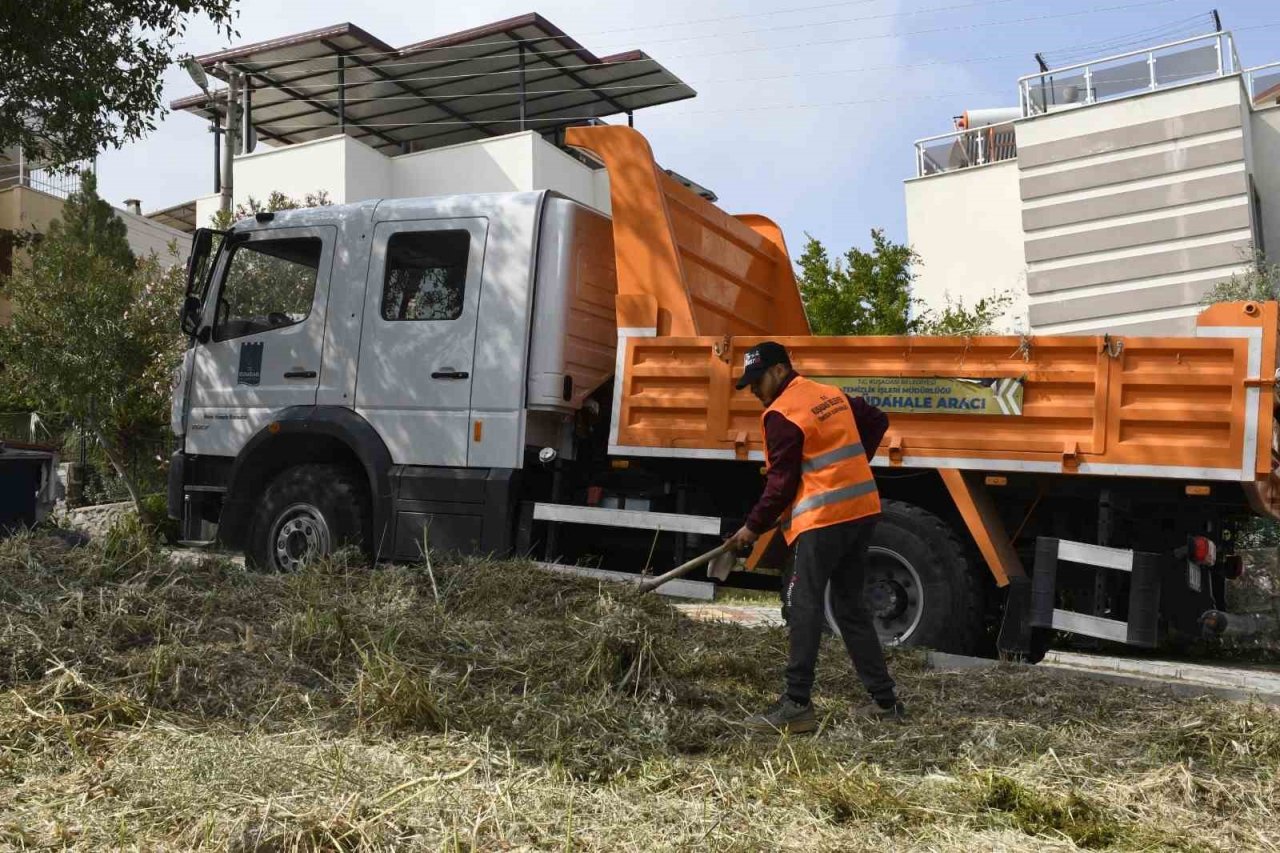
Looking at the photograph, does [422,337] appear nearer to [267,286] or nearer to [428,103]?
[267,286]

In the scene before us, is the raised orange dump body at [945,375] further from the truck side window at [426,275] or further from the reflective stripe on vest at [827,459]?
the reflective stripe on vest at [827,459]

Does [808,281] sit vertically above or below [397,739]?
above

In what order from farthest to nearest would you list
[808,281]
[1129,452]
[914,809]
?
[808,281] → [1129,452] → [914,809]

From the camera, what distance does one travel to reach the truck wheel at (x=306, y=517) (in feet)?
26.4

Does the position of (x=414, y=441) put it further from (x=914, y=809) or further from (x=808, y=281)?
(x=808, y=281)

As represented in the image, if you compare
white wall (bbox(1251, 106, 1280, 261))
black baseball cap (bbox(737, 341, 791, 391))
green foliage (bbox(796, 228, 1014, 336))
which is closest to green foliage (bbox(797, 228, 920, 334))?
green foliage (bbox(796, 228, 1014, 336))

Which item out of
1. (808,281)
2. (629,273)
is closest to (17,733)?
(629,273)

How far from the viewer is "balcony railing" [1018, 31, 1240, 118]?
17.2 m

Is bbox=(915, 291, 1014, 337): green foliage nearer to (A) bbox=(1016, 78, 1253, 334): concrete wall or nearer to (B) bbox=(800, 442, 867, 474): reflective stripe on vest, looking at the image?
(A) bbox=(1016, 78, 1253, 334): concrete wall

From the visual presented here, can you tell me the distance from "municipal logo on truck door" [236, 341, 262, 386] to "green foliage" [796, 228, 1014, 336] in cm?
717

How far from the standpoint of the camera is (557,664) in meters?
5.14

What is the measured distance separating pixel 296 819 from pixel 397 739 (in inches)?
40.0

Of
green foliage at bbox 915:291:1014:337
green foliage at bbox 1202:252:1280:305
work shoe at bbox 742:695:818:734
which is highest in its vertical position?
green foliage at bbox 1202:252:1280:305

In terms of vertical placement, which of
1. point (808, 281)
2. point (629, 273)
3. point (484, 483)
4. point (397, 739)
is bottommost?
point (397, 739)
